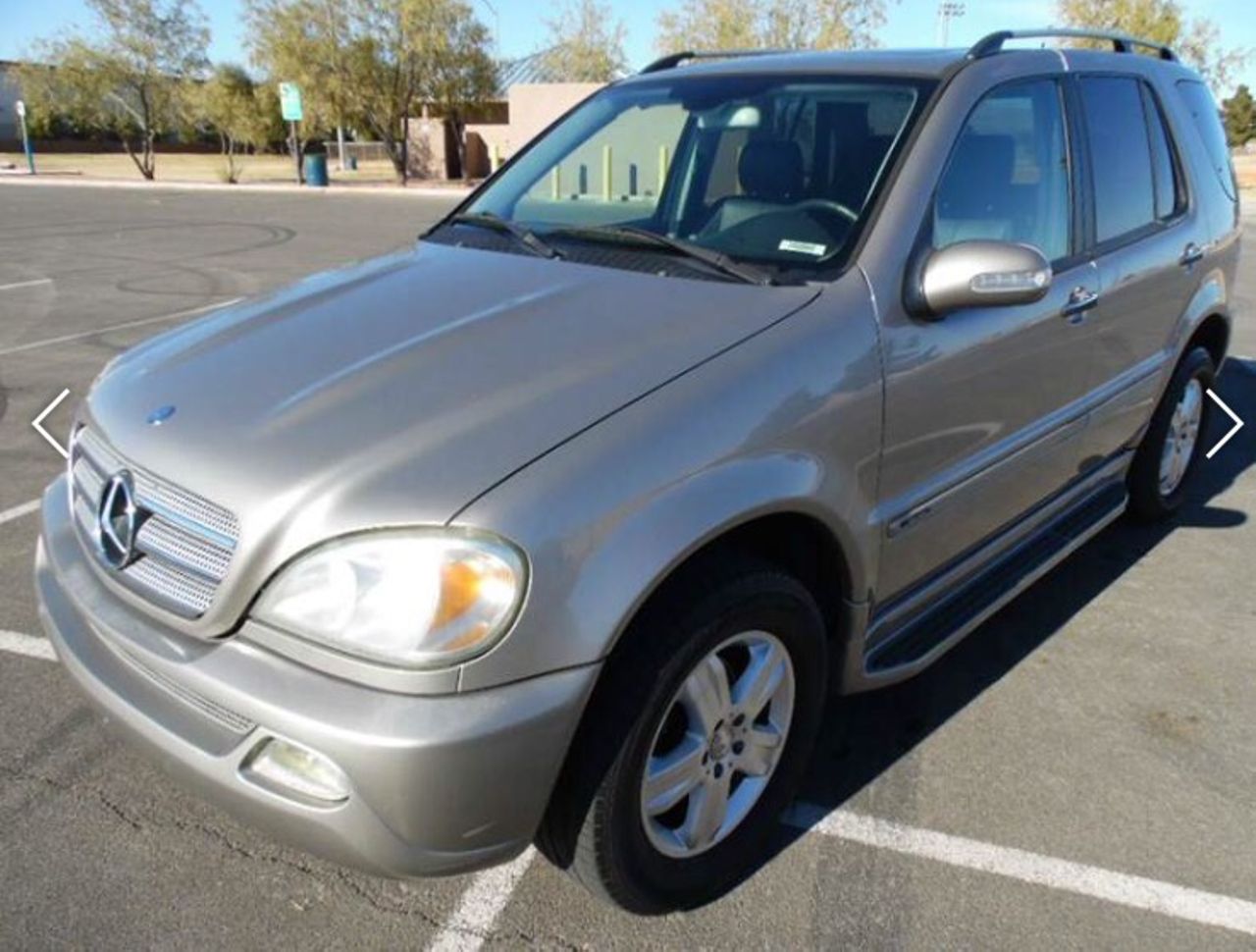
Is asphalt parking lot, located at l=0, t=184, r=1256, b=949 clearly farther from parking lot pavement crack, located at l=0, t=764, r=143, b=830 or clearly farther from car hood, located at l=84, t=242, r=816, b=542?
car hood, located at l=84, t=242, r=816, b=542

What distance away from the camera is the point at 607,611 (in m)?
1.81

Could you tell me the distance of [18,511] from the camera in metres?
4.54

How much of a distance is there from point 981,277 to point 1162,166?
206cm

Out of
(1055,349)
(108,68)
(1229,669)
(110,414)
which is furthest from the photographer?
(108,68)

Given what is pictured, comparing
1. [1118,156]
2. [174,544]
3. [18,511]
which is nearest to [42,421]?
[18,511]

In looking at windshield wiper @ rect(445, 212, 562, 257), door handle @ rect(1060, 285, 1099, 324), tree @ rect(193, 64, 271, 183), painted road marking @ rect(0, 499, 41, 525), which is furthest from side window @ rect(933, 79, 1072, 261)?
tree @ rect(193, 64, 271, 183)

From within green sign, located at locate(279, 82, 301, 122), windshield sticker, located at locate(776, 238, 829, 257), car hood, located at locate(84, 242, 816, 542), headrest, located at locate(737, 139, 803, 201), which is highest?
green sign, located at locate(279, 82, 301, 122)

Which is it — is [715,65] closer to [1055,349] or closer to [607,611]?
[1055,349]

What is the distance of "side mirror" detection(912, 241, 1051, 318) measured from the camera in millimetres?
2385

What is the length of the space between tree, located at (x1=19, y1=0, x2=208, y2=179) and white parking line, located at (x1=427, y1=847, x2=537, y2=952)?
4288 centimetres

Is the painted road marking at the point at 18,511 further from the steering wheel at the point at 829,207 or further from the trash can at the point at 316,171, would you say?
the trash can at the point at 316,171

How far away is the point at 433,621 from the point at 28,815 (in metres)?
1.60

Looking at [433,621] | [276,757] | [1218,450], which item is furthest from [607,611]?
[1218,450]

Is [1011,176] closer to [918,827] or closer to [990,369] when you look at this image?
[990,369]
